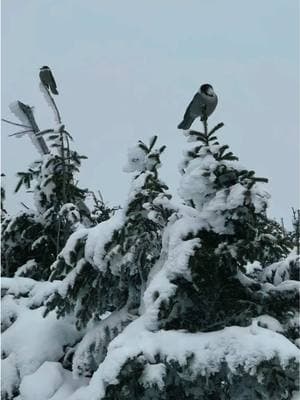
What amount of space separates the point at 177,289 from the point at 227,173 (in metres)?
0.94

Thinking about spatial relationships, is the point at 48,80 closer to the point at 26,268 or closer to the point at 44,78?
the point at 44,78

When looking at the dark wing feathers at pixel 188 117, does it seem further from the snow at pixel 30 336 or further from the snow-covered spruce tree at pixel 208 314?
the snow at pixel 30 336

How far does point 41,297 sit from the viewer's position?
4.61m

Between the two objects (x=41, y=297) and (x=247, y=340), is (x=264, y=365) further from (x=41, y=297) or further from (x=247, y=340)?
(x=41, y=297)

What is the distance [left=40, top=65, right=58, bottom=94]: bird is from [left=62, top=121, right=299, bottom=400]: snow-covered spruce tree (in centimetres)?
328

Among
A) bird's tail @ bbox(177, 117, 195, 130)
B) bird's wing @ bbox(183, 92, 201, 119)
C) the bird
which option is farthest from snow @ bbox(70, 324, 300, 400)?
the bird

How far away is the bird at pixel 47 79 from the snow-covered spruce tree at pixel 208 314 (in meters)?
3.28

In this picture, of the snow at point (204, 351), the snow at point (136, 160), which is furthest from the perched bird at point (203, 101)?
the snow at point (204, 351)

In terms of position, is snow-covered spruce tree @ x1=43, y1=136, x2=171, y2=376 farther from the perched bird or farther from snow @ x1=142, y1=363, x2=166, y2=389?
the perched bird

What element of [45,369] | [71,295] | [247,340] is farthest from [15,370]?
[247,340]

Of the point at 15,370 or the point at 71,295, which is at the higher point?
the point at 71,295

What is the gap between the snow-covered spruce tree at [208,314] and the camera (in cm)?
318

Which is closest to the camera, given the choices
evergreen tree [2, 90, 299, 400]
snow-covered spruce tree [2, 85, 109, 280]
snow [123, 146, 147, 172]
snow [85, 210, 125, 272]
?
evergreen tree [2, 90, 299, 400]

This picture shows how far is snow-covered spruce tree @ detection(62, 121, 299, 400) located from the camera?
3176mm
